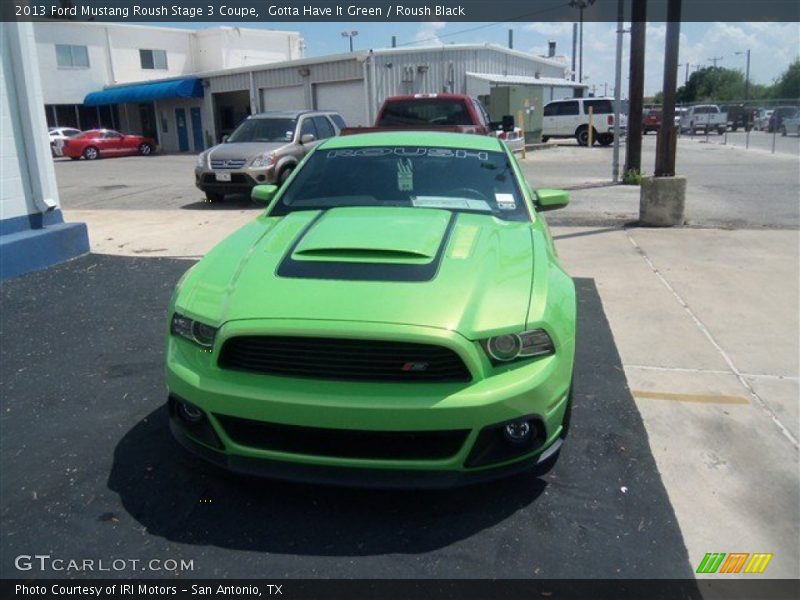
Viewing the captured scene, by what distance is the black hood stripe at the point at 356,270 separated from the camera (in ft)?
9.95

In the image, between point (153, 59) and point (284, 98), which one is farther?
point (153, 59)

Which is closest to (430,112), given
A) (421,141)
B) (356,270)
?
(421,141)

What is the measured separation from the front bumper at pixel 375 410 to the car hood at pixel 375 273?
12 centimetres

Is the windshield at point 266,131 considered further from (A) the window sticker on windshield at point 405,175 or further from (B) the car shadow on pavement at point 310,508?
(B) the car shadow on pavement at point 310,508

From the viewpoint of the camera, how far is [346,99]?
1177 inches

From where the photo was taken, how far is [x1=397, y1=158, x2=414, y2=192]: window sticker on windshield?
14.1ft

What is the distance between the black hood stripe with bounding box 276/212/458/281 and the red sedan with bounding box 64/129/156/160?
32.6 meters

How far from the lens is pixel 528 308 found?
2.93m

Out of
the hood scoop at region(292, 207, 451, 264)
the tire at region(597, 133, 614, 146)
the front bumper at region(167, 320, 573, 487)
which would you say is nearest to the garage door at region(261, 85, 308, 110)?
the tire at region(597, 133, 614, 146)

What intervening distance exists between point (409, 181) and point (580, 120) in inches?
1191

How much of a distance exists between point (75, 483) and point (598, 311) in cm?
427

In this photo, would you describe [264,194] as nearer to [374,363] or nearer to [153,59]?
[374,363]

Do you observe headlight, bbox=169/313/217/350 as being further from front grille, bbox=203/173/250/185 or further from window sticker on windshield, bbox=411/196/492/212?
front grille, bbox=203/173/250/185

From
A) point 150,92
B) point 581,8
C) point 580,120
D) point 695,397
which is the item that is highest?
point 581,8
